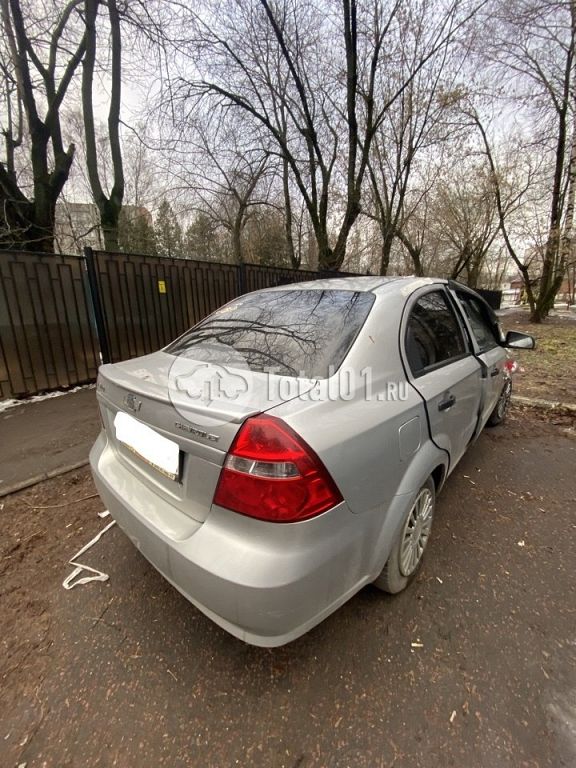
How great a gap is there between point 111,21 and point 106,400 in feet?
36.9

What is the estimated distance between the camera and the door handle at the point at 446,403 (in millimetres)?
1889

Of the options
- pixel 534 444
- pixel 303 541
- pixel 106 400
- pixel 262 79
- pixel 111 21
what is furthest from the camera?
pixel 262 79

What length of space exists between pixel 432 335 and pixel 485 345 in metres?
1.23

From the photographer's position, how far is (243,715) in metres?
1.37

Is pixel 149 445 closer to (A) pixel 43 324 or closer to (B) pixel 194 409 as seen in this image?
(B) pixel 194 409

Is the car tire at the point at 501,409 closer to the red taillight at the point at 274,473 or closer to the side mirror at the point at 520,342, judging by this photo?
the side mirror at the point at 520,342

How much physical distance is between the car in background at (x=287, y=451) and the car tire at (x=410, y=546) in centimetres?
2

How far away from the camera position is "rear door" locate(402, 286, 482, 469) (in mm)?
1820

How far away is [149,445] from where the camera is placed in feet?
5.02

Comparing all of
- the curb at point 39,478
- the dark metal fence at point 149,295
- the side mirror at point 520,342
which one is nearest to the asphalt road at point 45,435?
the curb at point 39,478

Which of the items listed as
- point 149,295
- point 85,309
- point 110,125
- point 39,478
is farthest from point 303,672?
point 110,125

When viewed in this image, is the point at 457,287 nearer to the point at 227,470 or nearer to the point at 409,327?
the point at 409,327

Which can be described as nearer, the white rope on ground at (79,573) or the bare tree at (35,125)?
the white rope on ground at (79,573)

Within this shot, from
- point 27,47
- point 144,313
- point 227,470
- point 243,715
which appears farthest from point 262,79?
point 243,715
